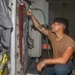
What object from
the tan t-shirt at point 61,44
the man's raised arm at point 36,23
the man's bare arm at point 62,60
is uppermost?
the man's raised arm at point 36,23

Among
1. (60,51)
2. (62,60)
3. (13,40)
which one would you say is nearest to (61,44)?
(60,51)

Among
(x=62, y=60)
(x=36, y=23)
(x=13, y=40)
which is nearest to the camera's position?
(x=13, y=40)

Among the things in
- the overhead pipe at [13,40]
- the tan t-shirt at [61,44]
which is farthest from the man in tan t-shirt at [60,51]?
the overhead pipe at [13,40]

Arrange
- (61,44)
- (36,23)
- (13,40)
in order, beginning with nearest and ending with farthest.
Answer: (13,40) → (61,44) → (36,23)

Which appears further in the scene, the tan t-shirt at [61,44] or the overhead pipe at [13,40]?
the tan t-shirt at [61,44]

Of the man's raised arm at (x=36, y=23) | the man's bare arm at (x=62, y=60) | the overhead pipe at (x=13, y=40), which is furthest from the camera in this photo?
the man's raised arm at (x=36, y=23)

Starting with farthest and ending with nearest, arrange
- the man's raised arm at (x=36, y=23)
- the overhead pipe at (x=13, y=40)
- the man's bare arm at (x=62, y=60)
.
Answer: the man's raised arm at (x=36, y=23), the man's bare arm at (x=62, y=60), the overhead pipe at (x=13, y=40)

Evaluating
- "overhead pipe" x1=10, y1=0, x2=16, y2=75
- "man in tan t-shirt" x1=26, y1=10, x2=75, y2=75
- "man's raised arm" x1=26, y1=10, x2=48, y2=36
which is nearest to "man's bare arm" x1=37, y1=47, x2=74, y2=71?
"man in tan t-shirt" x1=26, y1=10, x2=75, y2=75

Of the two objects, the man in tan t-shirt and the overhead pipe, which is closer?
the overhead pipe

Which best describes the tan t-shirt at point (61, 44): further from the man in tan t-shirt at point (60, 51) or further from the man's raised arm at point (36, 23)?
the man's raised arm at point (36, 23)

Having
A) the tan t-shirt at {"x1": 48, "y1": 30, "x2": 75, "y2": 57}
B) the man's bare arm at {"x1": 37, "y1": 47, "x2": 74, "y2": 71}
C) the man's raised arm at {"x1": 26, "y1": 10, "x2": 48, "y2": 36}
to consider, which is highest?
the man's raised arm at {"x1": 26, "y1": 10, "x2": 48, "y2": 36}

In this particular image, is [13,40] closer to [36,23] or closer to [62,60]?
[62,60]

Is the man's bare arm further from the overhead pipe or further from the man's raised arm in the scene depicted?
the man's raised arm

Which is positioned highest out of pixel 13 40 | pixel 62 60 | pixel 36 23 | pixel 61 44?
pixel 36 23
